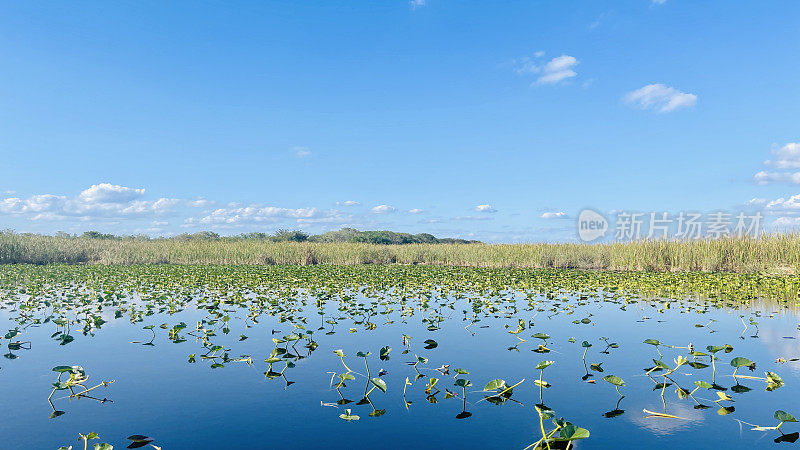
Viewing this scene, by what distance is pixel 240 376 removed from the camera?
4797 millimetres

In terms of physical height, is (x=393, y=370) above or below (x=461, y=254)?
below

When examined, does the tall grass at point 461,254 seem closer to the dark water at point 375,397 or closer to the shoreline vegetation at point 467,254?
the shoreline vegetation at point 467,254

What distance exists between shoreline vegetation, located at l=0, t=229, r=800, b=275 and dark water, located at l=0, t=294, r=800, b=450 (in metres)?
13.7

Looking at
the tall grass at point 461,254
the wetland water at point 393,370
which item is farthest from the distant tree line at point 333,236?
the wetland water at point 393,370

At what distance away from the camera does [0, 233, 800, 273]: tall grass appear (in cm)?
1838

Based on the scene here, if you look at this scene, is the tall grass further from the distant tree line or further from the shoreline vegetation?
the distant tree line

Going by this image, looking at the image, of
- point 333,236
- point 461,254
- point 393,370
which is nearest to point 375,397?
point 393,370

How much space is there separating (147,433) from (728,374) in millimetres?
5762

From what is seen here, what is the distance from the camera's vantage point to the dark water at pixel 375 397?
338 cm

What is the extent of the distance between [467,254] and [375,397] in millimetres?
20675

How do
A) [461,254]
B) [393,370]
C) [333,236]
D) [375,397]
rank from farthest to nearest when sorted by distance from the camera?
[333,236], [461,254], [393,370], [375,397]

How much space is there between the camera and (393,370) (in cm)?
495

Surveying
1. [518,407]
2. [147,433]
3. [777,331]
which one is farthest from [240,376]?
[777,331]

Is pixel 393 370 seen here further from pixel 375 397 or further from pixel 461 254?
pixel 461 254
